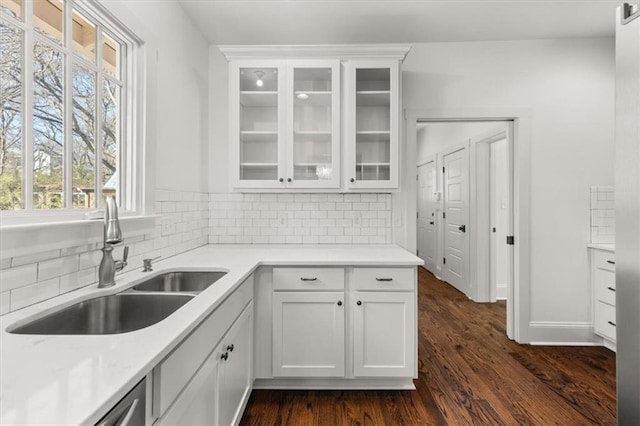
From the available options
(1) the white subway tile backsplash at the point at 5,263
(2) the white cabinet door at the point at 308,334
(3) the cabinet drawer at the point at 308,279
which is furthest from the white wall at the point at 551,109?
(1) the white subway tile backsplash at the point at 5,263

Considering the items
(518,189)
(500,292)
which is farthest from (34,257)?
(500,292)

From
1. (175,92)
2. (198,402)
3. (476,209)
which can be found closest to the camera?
(198,402)

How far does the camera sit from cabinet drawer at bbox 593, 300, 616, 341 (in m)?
2.65

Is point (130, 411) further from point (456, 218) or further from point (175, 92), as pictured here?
point (456, 218)

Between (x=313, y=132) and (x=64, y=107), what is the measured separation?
160 cm

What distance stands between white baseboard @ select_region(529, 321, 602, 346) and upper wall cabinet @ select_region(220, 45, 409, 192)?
1871mm

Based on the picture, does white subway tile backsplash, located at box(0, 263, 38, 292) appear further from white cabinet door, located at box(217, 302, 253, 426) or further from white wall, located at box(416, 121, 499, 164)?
white wall, located at box(416, 121, 499, 164)

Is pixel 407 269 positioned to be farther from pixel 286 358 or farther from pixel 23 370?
pixel 23 370

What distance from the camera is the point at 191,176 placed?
2.59 meters

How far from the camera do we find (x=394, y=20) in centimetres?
255

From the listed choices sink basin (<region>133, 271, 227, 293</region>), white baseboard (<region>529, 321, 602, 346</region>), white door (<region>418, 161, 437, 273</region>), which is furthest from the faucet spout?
white door (<region>418, 161, 437, 273</region>)

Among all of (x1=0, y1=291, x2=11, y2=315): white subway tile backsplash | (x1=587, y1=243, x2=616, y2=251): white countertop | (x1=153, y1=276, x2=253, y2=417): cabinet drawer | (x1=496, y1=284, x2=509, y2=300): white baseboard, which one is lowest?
(x1=496, y1=284, x2=509, y2=300): white baseboard

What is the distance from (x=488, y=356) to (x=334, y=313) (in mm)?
1499

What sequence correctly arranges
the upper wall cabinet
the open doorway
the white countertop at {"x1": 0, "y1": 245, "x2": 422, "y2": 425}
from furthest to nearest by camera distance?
1. the open doorway
2. the upper wall cabinet
3. the white countertop at {"x1": 0, "y1": 245, "x2": 422, "y2": 425}
